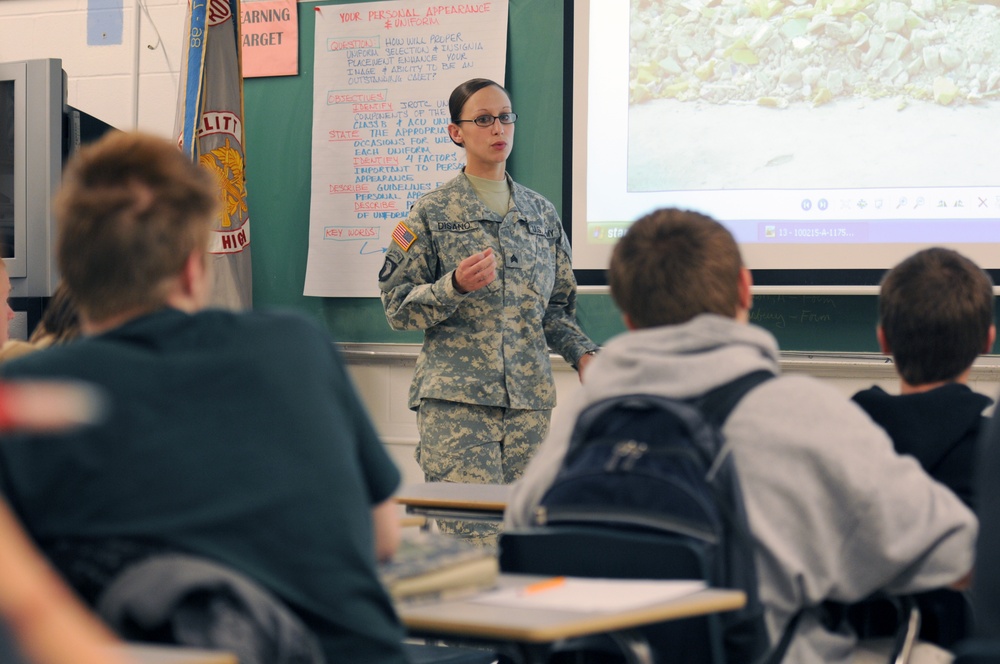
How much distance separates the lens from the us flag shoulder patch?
338 cm

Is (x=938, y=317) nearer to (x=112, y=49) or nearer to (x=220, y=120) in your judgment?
(x=220, y=120)

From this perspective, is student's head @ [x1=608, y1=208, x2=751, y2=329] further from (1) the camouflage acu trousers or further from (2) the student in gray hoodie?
(1) the camouflage acu trousers

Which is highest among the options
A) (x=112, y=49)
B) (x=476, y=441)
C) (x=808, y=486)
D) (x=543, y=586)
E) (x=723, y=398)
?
(x=112, y=49)

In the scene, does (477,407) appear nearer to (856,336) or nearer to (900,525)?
(856,336)

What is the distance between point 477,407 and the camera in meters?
3.36

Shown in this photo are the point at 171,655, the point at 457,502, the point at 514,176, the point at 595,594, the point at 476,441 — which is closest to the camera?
the point at 171,655

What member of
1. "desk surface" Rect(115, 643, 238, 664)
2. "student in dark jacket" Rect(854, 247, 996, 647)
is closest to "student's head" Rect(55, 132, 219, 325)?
"desk surface" Rect(115, 643, 238, 664)

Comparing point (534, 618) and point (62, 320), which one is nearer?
point (534, 618)

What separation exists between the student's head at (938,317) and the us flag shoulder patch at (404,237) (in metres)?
1.75

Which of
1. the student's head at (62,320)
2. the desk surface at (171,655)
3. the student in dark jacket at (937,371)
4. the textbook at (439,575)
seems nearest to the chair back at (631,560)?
the textbook at (439,575)

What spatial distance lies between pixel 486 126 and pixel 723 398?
77.4 inches

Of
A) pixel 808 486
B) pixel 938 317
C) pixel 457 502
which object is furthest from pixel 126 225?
pixel 938 317

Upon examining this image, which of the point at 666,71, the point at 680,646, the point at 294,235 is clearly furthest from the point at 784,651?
the point at 294,235

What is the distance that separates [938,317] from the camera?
1847 mm
